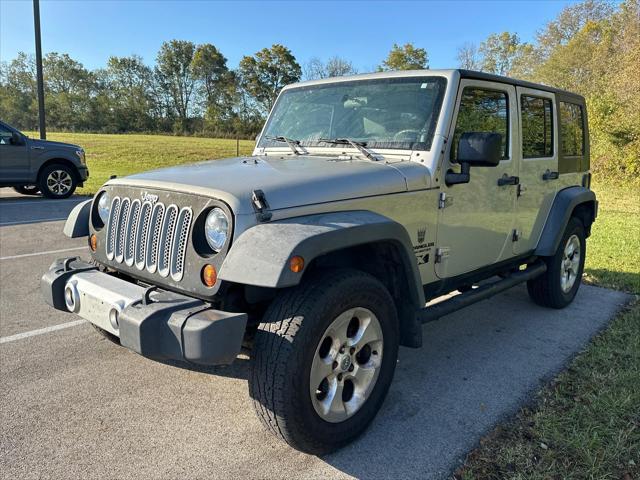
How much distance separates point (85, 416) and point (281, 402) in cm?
140

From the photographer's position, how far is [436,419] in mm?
2943

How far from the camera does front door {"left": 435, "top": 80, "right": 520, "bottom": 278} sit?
3322 millimetres

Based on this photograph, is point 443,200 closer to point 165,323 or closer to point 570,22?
point 165,323

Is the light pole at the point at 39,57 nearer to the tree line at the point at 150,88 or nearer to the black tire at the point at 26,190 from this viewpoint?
the black tire at the point at 26,190

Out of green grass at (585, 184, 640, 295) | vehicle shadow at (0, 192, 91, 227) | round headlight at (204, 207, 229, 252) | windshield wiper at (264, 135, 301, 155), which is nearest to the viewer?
round headlight at (204, 207, 229, 252)

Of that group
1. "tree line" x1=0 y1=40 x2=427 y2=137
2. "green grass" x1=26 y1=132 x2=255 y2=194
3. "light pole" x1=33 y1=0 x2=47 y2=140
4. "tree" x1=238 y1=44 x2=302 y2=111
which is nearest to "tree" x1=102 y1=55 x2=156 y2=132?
"tree line" x1=0 y1=40 x2=427 y2=137

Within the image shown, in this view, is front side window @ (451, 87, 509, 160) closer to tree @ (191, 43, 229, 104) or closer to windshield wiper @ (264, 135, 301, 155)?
windshield wiper @ (264, 135, 301, 155)

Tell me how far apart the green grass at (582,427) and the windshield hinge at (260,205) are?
1615 mm

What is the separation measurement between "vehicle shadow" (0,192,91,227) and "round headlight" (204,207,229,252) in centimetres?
827

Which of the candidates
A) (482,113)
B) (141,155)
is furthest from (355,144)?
(141,155)

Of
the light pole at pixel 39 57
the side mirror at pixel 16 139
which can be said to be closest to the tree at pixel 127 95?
the light pole at pixel 39 57

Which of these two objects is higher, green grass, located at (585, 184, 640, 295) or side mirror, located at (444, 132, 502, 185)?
side mirror, located at (444, 132, 502, 185)

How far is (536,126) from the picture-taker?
4.34 m

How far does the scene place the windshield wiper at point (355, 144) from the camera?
3198mm
